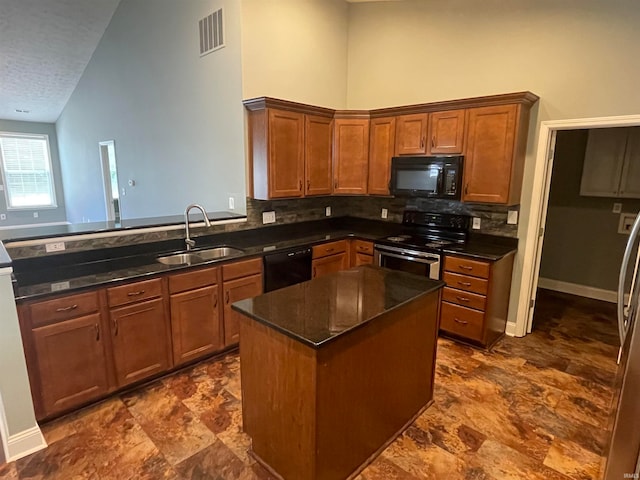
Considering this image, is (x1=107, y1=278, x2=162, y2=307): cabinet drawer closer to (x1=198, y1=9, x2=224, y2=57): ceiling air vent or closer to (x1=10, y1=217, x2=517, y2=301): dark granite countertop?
(x1=10, y1=217, x2=517, y2=301): dark granite countertop

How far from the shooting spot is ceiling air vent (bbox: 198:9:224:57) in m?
3.69

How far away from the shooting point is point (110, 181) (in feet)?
22.5

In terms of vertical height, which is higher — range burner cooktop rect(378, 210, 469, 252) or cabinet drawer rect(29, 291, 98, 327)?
range burner cooktop rect(378, 210, 469, 252)

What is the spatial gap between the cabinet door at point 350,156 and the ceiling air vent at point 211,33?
148 cm

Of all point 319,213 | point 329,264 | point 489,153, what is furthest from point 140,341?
point 489,153

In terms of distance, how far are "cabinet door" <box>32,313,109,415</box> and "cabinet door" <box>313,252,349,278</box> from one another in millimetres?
2086

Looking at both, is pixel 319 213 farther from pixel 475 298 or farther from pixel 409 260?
pixel 475 298

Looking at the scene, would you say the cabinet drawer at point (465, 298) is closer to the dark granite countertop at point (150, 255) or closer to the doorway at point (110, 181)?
the dark granite countertop at point (150, 255)

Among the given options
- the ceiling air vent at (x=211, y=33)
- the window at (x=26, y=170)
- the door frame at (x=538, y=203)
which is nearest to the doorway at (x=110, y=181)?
the window at (x=26, y=170)

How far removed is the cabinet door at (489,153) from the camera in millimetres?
3225

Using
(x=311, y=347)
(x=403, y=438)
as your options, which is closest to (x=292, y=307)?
(x=311, y=347)

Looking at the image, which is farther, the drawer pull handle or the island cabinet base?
the drawer pull handle

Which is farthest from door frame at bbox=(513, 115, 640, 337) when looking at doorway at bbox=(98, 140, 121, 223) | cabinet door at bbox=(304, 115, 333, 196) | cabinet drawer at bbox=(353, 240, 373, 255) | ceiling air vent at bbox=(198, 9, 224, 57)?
doorway at bbox=(98, 140, 121, 223)

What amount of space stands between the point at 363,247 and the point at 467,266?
1219 mm
